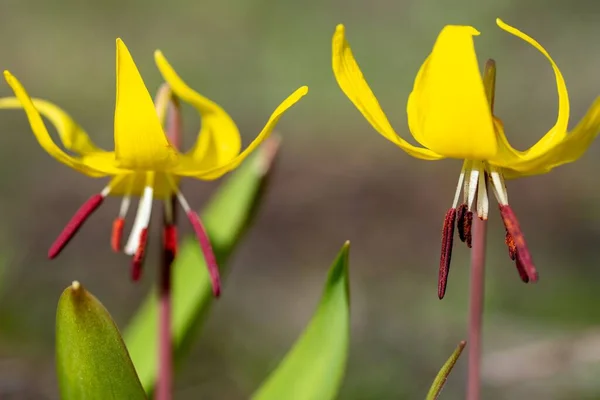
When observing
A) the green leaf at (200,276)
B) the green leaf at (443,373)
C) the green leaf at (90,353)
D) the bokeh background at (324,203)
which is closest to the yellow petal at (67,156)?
the green leaf at (90,353)

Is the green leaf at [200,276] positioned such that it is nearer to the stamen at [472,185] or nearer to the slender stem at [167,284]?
the slender stem at [167,284]

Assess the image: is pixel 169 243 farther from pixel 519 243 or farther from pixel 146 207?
pixel 519 243

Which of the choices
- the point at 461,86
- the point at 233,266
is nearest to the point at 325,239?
the point at 233,266

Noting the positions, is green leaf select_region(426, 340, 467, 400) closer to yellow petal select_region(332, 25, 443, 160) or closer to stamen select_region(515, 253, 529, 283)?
stamen select_region(515, 253, 529, 283)

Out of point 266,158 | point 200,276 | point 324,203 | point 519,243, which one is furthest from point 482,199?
→ point 324,203

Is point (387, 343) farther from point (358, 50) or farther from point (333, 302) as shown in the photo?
point (358, 50)

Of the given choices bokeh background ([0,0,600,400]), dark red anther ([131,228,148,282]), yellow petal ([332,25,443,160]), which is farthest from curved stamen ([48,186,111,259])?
bokeh background ([0,0,600,400])
